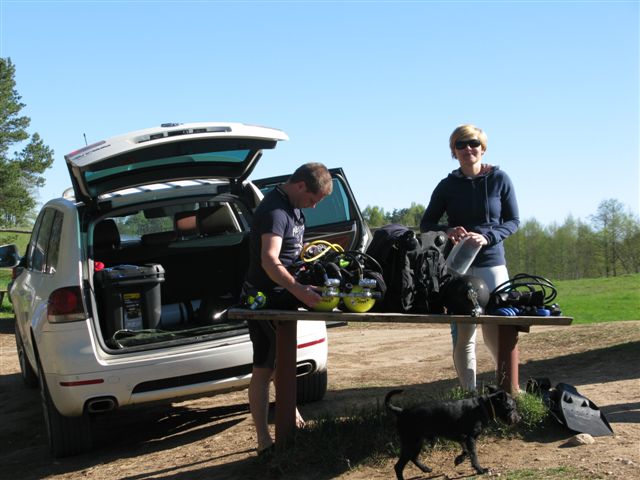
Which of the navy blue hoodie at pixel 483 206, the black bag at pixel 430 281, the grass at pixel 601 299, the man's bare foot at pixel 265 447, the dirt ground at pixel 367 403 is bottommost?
the grass at pixel 601 299

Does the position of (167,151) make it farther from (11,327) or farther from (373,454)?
(11,327)

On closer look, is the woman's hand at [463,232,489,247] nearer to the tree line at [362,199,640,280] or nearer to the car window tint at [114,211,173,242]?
the car window tint at [114,211,173,242]

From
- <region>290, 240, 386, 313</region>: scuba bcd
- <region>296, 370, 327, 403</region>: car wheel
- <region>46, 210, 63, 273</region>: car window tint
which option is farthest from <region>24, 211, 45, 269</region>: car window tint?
<region>290, 240, 386, 313</region>: scuba bcd

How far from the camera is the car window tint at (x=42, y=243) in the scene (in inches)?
257

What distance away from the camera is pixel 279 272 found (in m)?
4.57

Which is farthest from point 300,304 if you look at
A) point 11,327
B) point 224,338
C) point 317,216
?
point 11,327

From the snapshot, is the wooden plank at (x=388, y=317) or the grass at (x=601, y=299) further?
the grass at (x=601, y=299)

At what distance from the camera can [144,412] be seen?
739 centimetres

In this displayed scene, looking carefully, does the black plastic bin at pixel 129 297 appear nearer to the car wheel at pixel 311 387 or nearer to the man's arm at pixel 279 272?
the car wheel at pixel 311 387

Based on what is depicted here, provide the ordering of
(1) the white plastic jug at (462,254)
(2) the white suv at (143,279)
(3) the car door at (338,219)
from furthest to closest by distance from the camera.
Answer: (3) the car door at (338,219) → (2) the white suv at (143,279) → (1) the white plastic jug at (462,254)

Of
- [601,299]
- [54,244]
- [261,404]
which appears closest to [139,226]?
[54,244]

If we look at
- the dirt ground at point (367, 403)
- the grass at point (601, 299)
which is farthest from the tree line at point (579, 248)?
the dirt ground at point (367, 403)

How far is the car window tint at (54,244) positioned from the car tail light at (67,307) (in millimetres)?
317

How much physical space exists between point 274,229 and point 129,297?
2.26 meters
